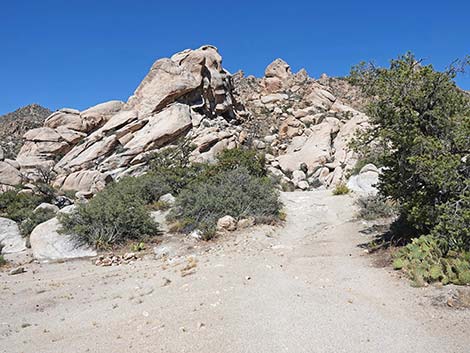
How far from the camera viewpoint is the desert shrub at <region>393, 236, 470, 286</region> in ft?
20.5

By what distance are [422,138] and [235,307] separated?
5115mm

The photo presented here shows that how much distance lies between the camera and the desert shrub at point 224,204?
1317 cm

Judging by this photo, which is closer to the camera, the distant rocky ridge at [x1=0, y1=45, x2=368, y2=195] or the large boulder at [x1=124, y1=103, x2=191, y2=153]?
the distant rocky ridge at [x1=0, y1=45, x2=368, y2=195]

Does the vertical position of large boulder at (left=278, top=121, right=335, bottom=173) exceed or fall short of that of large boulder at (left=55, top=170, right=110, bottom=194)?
it exceeds it

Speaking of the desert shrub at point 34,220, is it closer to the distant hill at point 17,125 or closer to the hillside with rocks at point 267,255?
the hillside with rocks at point 267,255

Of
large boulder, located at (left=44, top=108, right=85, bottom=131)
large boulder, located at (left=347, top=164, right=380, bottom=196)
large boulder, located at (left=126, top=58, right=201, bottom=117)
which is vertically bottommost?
large boulder, located at (left=347, top=164, right=380, bottom=196)

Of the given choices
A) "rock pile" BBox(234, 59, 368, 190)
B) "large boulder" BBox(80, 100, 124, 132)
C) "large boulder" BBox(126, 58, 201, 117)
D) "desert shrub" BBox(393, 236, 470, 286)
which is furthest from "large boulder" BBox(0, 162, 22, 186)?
"desert shrub" BBox(393, 236, 470, 286)

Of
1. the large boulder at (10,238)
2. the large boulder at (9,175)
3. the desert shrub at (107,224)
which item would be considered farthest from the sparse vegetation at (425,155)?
the large boulder at (9,175)

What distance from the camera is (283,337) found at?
472 centimetres

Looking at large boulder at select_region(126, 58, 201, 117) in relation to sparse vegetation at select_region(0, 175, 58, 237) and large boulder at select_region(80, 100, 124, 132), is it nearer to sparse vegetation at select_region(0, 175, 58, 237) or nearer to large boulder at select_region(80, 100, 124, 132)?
large boulder at select_region(80, 100, 124, 132)

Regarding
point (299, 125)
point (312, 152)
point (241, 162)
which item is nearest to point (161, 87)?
point (241, 162)

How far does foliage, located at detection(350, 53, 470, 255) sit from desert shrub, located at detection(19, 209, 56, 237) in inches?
504

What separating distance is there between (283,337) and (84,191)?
22200 millimetres

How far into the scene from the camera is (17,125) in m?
37.6
